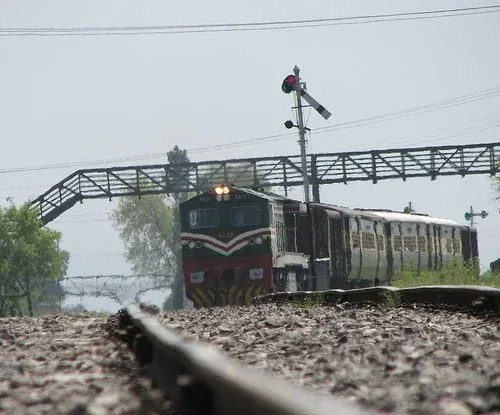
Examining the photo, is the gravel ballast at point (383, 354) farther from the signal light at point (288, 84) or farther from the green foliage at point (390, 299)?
the signal light at point (288, 84)

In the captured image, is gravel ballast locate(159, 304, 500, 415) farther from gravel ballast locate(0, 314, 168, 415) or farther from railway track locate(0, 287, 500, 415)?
gravel ballast locate(0, 314, 168, 415)

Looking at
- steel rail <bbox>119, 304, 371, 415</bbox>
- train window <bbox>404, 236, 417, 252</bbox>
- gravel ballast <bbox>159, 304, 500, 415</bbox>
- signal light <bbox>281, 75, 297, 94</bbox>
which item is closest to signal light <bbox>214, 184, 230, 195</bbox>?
signal light <bbox>281, 75, 297, 94</bbox>

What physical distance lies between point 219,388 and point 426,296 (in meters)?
13.3

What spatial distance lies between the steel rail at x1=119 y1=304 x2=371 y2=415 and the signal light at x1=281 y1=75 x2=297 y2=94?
98.4 ft

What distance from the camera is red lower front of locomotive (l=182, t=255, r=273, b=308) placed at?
99.5 feet

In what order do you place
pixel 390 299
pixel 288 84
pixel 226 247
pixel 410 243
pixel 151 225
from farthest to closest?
pixel 151 225 < pixel 410 243 < pixel 288 84 < pixel 226 247 < pixel 390 299

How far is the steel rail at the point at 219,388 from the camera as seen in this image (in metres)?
3.67

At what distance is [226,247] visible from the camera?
3091 centimetres

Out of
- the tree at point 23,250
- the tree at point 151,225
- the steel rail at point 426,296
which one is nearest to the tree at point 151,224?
the tree at point 151,225

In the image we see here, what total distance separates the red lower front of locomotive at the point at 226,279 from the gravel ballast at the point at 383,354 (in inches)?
551

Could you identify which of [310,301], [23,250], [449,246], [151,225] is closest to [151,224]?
[151,225]

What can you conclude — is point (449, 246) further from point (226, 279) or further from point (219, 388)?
point (219, 388)

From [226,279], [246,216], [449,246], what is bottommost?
[226,279]

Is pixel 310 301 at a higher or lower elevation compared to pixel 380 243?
lower
